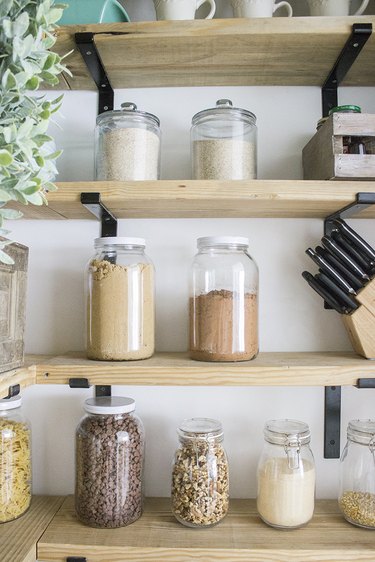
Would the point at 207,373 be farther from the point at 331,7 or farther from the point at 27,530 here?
the point at 331,7

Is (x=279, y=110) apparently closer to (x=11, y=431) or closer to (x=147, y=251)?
(x=147, y=251)

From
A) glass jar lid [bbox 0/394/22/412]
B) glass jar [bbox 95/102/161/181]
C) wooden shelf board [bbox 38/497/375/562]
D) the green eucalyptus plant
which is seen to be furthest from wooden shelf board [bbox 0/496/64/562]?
glass jar [bbox 95/102/161/181]

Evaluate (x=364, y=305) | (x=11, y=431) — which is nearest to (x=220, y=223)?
(x=364, y=305)

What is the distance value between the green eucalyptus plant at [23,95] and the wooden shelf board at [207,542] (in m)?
0.64

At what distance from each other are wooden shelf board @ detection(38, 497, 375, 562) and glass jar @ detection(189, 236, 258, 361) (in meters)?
0.36

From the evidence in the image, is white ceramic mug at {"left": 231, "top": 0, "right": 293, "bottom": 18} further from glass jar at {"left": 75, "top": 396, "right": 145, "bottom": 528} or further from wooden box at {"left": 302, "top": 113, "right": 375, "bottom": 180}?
glass jar at {"left": 75, "top": 396, "right": 145, "bottom": 528}

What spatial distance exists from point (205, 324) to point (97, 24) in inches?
26.3

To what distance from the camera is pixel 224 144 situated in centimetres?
107

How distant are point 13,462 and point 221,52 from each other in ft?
3.27

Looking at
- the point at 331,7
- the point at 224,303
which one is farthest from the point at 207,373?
the point at 331,7

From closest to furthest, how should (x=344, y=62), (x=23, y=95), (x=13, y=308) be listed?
1. (x=23, y=95)
2. (x=13, y=308)
3. (x=344, y=62)

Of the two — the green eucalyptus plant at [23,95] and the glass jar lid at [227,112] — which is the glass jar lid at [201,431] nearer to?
the green eucalyptus plant at [23,95]

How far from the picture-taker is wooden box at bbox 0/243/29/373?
90 centimetres

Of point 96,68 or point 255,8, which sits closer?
point 255,8
